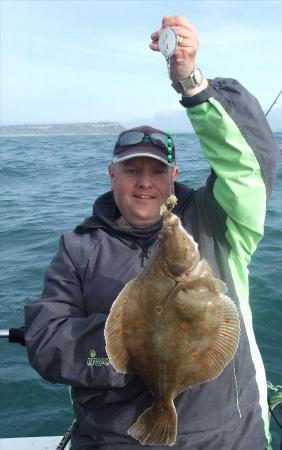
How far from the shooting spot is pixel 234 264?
324 cm

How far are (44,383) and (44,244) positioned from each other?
209 inches

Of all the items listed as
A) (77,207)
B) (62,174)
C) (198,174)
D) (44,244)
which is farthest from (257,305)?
(62,174)

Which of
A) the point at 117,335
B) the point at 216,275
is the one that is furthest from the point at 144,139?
the point at 117,335

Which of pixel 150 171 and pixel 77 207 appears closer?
pixel 150 171

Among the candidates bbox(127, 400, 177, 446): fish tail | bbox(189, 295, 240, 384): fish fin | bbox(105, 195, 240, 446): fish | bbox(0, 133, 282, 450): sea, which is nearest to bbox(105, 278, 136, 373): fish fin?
bbox(105, 195, 240, 446): fish

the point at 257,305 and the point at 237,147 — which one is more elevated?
the point at 237,147

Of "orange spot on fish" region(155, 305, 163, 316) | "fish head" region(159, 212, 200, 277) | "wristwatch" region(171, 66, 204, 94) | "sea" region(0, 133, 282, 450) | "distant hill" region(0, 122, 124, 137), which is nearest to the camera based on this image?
"fish head" region(159, 212, 200, 277)

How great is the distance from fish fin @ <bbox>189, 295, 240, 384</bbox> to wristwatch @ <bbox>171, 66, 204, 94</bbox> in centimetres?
132

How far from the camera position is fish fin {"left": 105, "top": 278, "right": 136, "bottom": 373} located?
2.57 metres

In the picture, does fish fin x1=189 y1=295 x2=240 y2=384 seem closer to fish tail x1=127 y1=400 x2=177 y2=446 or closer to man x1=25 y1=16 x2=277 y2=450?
fish tail x1=127 y1=400 x2=177 y2=446

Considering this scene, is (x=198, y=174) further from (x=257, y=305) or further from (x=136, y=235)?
(x=136, y=235)

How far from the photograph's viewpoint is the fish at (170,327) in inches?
97.4

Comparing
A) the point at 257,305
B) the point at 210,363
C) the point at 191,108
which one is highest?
the point at 191,108

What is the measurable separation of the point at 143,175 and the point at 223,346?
138cm
